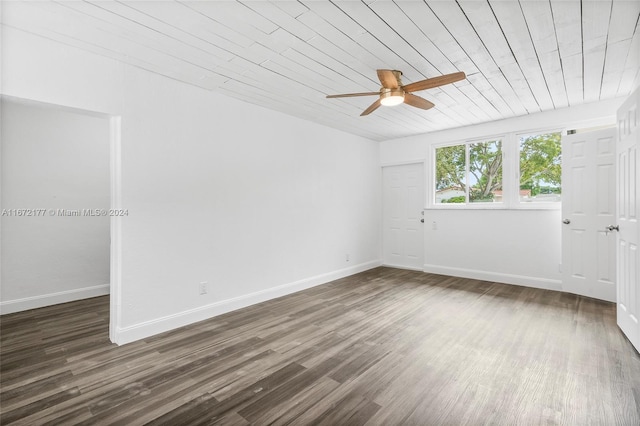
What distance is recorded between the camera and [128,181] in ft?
9.00

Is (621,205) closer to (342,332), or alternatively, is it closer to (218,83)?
(342,332)

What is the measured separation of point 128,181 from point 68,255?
6.93 feet

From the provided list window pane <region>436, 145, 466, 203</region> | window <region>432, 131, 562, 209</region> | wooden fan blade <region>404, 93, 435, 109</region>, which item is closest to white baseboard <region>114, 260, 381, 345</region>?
window pane <region>436, 145, 466, 203</region>

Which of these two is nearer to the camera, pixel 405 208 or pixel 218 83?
pixel 218 83

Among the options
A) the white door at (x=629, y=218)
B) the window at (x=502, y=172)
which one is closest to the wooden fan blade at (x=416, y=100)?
the white door at (x=629, y=218)

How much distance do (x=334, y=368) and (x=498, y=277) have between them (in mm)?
3660

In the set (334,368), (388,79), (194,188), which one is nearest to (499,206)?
(388,79)

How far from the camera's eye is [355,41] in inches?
92.0

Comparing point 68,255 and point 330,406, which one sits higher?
point 68,255

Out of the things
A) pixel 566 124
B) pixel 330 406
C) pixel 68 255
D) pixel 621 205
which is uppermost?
pixel 566 124

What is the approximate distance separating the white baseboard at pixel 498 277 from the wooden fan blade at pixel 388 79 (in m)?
3.61

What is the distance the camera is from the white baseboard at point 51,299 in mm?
3448

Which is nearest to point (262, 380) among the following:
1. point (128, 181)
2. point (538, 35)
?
point (128, 181)

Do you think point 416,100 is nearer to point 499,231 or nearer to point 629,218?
point 629,218
